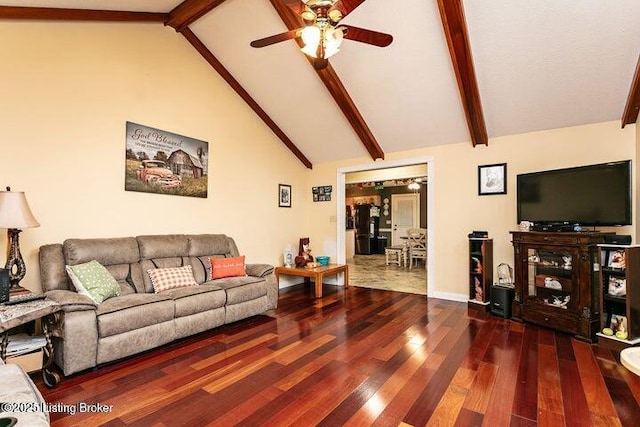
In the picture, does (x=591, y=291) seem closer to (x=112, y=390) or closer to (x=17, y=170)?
(x=112, y=390)

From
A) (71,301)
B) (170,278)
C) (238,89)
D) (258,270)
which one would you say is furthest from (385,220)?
(71,301)

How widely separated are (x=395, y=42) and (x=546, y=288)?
3.16 metres

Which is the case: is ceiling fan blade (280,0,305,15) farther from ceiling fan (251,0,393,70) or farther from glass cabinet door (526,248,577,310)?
glass cabinet door (526,248,577,310)

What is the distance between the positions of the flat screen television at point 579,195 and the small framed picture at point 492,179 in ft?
1.28

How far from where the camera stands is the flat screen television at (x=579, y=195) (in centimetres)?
297

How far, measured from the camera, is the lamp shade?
7.59ft

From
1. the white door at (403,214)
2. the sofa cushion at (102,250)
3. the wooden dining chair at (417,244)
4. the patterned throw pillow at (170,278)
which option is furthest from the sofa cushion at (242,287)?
the white door at (403,214)

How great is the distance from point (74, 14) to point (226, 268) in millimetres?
2993

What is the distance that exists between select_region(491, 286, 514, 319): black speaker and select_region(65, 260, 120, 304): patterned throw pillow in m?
4.10

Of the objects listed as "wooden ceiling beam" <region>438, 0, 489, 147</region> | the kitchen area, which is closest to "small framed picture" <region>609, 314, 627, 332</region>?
"wooden ceiling beam" <region>438, 0, 489, 147</region>

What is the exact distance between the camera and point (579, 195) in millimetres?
3219

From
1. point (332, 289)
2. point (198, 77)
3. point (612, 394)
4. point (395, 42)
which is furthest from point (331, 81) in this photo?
point (612, 394)

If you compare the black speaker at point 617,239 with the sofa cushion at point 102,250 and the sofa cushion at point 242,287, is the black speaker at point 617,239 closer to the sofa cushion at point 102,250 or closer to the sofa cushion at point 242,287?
the sofa cushion at point 242,287

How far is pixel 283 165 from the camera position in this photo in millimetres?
5602
